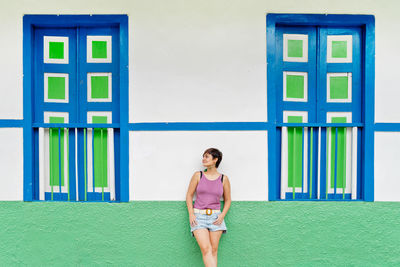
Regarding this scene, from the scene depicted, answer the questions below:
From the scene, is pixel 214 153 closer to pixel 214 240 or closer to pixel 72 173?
pixel 214 240

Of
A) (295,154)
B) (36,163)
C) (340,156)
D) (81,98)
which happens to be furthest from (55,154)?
(340,156)

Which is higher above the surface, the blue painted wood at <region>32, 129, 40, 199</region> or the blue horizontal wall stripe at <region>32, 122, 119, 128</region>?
the blue horizontal wall stripe at <region>32, 122, 119, 128</region>

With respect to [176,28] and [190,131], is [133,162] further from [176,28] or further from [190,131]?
[176,28]

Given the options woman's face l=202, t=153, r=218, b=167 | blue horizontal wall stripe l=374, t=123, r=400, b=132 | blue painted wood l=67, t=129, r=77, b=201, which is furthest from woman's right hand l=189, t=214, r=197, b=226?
blue horizontal wall stripe l=374, t=123, r=400, b=132

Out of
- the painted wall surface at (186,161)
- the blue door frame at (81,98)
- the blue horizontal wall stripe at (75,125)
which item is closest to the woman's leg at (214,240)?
the painted wall surface at (186,161)

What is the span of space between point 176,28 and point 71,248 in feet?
9.15

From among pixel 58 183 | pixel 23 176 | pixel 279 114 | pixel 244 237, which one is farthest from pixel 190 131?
pixel 23 176

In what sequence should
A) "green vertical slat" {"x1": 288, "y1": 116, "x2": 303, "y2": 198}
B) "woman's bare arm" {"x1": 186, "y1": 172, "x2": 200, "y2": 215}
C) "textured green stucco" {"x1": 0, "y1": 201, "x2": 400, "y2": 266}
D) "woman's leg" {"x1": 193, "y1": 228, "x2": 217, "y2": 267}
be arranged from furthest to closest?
"green vertical slat" {"x1": 288, "y1": 116, "x2": 303, "y2": 198}
"textured green stucco" {"x1": 0, "y1": 201, "x2": 400, "y2": 266}
"woman's bare arm" {"x1": 186, "y1": 172, "x2": 200, "y2": 215}
"woman's leg" {"x1": 193, "y1": 228, "x2": 217, "y2": 267}

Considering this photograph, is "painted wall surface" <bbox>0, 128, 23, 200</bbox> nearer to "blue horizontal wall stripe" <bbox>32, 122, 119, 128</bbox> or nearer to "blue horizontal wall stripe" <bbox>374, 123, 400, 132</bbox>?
"blue horizontal wall stripe" <bbox>32, 122, 119, 128</bbox>

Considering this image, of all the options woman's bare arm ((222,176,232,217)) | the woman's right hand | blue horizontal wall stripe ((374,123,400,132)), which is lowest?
the woman's right hand

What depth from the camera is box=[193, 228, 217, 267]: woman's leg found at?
9.18 ft

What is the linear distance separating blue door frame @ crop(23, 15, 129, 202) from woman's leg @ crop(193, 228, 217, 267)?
946 mm

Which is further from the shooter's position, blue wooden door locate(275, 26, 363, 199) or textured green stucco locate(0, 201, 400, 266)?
blue wooden door locate(275, 26, 363, 199)

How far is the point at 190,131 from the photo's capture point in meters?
3.13
